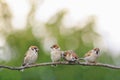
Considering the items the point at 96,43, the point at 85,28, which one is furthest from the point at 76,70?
the point at 85,28

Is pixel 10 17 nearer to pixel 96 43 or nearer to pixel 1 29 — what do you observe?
pixel 1 29

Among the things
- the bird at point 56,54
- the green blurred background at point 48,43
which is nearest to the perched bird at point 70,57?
the bird at point 56,54

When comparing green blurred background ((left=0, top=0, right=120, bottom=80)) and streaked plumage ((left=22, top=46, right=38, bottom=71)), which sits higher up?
green blurred background ((left=0, top=0, right=120, bottom=80))

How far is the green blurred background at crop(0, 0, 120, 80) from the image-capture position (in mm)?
10859

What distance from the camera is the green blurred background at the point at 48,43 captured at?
10859mm

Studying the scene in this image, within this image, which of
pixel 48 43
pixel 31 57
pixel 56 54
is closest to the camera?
pixel 56 54

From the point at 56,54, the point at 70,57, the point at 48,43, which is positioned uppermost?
the point at 48,43

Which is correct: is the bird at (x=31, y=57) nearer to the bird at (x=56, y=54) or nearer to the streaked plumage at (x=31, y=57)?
the streaked plumage at (x=31, y=57)

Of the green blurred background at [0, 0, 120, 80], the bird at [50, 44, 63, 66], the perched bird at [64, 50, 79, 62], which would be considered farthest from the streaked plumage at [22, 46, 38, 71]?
the green blurred background at [0, 0, 120, 80]

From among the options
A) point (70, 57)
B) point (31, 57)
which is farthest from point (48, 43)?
→ point (70, 57)

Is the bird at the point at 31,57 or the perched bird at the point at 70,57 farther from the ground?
the bird at the point at 31,57

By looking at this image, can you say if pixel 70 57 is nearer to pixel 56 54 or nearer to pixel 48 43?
pixel 56 54

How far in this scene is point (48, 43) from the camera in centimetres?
1165

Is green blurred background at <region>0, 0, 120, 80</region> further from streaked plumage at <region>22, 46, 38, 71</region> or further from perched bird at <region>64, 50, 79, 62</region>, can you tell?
perched bird at <region>64, 50, 79, 62</region>
